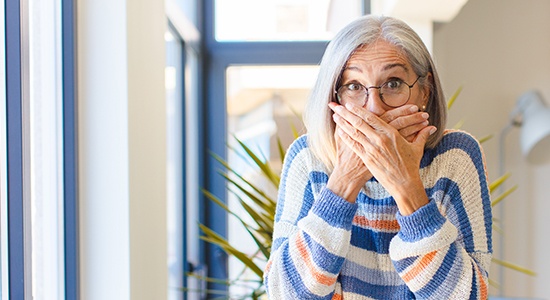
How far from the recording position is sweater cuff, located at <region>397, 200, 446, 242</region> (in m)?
1.25

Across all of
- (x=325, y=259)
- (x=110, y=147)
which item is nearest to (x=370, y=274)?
(x=325, y=259)

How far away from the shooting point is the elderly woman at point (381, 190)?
1.27 metres

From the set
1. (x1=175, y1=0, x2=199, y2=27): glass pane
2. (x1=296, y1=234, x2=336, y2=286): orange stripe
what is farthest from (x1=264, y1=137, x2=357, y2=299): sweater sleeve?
(x1=175, y1=0, x2=199, y2=27): glass pane

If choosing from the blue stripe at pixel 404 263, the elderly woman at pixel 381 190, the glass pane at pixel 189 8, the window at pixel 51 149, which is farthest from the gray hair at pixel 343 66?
the glass pane at pixel 189 8

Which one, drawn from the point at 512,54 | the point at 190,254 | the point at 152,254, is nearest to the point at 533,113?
the point at 512,54

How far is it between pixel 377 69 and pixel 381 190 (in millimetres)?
231

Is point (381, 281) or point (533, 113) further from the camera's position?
point (533, 113)

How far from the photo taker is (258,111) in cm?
425

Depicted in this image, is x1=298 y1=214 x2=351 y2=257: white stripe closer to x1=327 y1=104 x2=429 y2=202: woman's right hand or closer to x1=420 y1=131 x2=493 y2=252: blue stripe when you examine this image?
x1=327 y1=104 x2=429 y2=202: woman's right hand

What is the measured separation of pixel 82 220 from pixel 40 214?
0.11 m

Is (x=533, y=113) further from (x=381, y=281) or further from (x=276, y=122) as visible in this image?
(x=381, y=281)

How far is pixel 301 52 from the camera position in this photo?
4234 mm

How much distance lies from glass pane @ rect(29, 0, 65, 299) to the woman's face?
0.82 meters

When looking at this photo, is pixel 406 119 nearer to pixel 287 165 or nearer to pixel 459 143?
pixel 459 143
